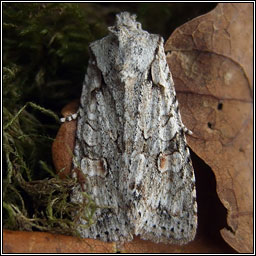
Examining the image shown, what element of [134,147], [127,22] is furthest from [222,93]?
[127,22]

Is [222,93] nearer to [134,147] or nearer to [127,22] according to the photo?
[134,147]

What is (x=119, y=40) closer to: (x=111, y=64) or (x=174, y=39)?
(x=111, y=64)

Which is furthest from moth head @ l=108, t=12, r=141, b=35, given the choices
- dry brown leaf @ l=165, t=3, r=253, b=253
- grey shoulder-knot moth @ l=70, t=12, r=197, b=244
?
dry brown leaf @ l=165, t=3, r=253, b=253

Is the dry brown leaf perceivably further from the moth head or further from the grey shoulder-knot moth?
the moth head

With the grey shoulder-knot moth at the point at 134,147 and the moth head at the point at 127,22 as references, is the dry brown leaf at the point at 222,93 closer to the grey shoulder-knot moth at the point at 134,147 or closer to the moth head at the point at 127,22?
the grey shoulder-knot moth at the point at 134,147

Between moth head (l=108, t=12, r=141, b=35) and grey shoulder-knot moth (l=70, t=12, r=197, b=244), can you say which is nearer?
grey shoulder-knot moth (l=70, t=12, r=197, b=244)

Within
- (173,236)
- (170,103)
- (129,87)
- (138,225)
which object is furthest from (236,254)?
(129,87)

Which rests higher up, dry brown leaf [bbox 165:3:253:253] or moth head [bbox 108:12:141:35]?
moth head [bbox 108:12:141:35]
